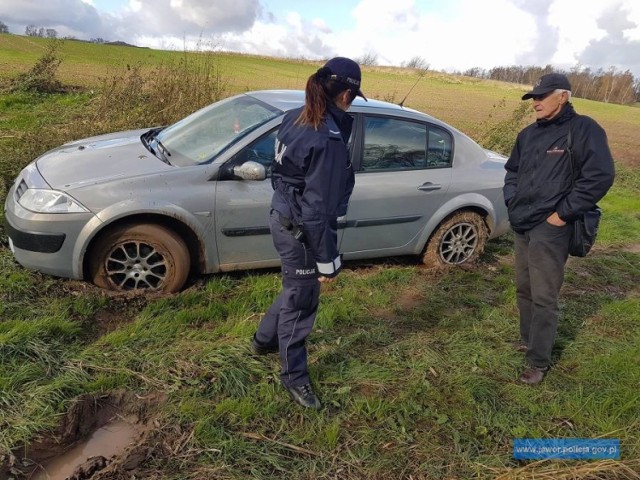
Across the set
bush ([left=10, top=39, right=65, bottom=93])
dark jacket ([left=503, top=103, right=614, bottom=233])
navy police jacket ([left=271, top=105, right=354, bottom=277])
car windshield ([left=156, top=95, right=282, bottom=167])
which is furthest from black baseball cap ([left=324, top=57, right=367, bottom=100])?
bush ([left=10, top=39, right=65, bottom=93])

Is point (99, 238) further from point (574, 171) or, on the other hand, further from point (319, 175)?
point (574, 171)

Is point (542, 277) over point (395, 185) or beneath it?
beneath

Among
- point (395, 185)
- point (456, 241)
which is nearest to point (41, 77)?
point (395, 185)

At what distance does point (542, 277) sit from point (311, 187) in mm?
1810

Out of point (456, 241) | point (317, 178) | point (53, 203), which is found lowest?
point (456, 241)

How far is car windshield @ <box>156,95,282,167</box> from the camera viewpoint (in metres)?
4.17

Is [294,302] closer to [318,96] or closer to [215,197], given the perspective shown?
[318,96]

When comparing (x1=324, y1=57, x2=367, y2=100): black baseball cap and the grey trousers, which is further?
the grey trousers

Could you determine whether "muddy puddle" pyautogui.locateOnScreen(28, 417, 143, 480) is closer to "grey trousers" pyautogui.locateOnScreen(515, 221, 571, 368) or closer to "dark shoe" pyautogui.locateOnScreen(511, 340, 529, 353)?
"grey trousers" pyautogui.locateOnScreen(515, 221, 571, 368)

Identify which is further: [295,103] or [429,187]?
[429,187]

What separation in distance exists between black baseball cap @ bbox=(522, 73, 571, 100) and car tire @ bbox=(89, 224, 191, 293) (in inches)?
108

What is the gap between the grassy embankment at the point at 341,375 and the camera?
260cm

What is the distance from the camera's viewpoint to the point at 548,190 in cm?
314

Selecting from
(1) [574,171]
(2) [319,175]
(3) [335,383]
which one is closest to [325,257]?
(2) [319,175]
